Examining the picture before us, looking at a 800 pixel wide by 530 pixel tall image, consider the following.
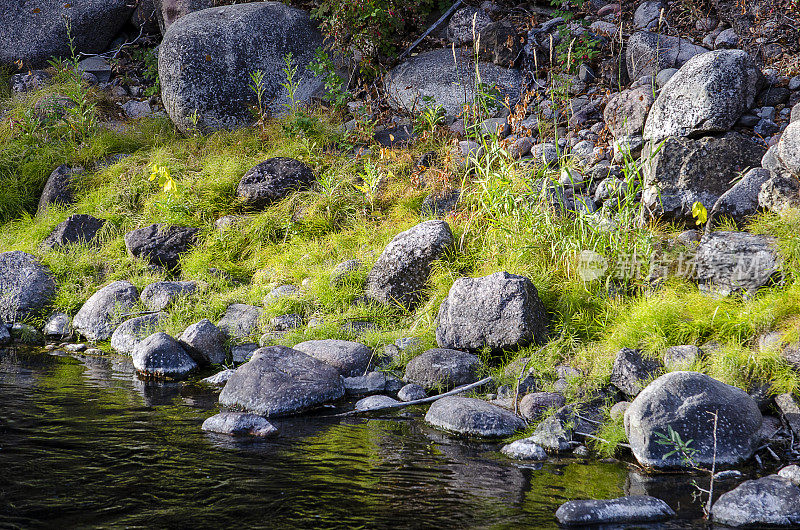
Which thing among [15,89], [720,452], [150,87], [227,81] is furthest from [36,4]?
[720,452]

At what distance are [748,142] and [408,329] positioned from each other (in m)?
3.62

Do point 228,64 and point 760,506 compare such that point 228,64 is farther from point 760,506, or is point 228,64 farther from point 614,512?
point 760,506

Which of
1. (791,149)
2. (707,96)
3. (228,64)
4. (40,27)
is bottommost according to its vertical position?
(791,149)

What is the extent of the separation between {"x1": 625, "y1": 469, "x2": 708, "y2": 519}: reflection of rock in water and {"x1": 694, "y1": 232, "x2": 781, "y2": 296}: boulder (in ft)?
6.28

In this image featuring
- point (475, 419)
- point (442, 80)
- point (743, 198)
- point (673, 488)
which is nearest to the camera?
point (673, 488)

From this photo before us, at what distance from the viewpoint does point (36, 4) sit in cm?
1199

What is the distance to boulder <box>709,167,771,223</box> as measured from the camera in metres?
A: 5.92

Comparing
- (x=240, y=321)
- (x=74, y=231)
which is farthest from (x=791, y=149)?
(x=74, y=231)

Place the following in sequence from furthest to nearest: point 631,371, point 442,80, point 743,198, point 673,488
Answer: point 442,80
point 743,198
point 631,371
point 673,488

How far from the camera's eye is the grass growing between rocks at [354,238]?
5.03 metres

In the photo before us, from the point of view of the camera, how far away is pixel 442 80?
9.21m

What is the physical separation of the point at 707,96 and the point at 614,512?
4.81 m

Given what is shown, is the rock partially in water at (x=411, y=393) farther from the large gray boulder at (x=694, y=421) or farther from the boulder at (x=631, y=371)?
the large gray boulder at (x=694, y=421)

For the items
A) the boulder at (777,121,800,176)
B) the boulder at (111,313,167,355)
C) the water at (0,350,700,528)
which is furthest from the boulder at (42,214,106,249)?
the boulder at (777,121,800,176)
